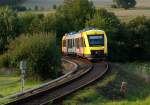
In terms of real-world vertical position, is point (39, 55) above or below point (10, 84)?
above

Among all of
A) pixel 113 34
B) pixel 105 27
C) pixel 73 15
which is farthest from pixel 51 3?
pixel 105 27

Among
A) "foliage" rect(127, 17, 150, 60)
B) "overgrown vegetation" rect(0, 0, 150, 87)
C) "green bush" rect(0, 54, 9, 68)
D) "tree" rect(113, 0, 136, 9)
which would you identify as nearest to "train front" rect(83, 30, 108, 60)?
"green bush" rect(0, 54, 9, 68)

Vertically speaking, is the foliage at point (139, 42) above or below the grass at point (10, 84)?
below

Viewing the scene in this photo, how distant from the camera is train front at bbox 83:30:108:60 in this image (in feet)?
155

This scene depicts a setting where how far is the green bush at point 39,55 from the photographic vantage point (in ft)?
121

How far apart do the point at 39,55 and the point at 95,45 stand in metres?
11.3

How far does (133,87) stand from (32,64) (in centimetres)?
754

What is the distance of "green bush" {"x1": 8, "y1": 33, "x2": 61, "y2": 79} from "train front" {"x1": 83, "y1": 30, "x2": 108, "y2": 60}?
8707 millimetres

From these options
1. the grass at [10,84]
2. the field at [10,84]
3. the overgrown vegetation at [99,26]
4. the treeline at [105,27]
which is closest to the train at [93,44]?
the field at [10,84]

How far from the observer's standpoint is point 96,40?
157 feet

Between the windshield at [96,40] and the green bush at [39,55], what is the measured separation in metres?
9.03

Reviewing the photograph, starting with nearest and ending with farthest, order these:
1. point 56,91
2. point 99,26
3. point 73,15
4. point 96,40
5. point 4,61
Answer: point 56,91 < point 4,61 < point 96,40 < point 99,26 < point 73,15

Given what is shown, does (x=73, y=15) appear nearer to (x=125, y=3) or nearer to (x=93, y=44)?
(x=125, y=3)

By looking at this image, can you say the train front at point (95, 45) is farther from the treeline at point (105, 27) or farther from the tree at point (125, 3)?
the tree at point (125, 3)
